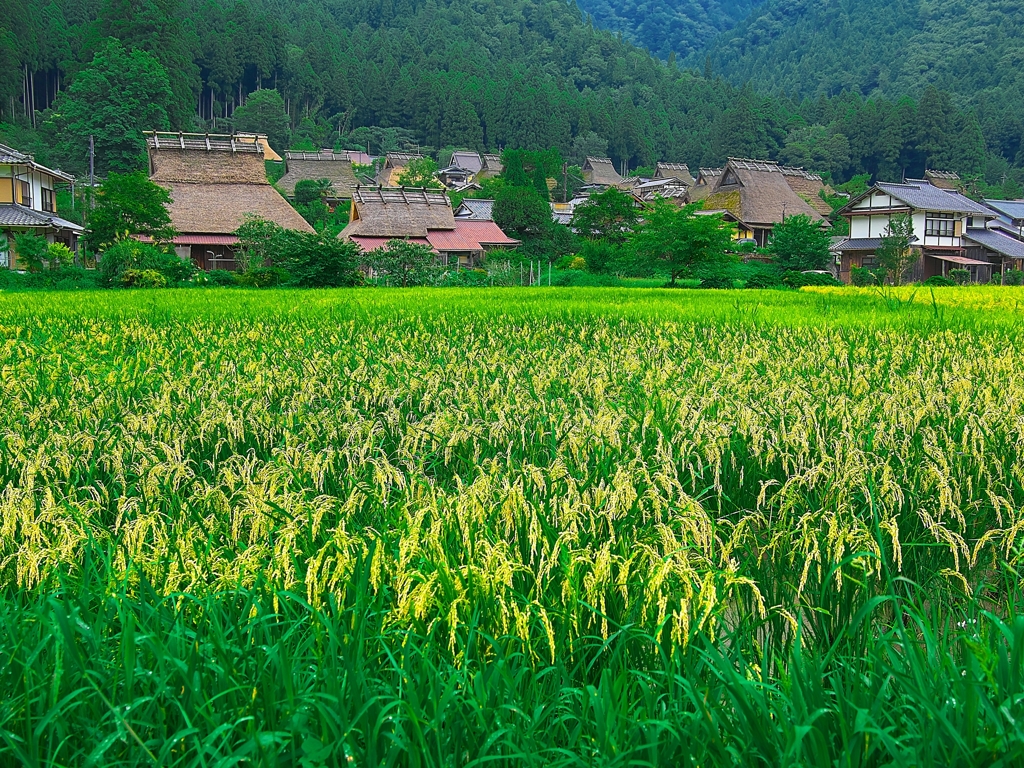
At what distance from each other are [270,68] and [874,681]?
252 feet

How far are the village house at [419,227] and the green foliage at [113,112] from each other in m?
14.4

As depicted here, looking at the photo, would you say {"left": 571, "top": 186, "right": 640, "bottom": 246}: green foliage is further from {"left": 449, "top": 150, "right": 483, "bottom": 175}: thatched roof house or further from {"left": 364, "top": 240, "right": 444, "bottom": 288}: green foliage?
{"left": 449, "top": 150, "right": 483, "bottom": 175}: thatched roof house

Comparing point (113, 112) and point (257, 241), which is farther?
point (113, 112)

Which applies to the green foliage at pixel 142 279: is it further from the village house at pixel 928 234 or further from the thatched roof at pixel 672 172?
the thatched roof at pixel 672 172

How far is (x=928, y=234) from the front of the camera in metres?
35.8

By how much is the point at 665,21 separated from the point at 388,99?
316 feet

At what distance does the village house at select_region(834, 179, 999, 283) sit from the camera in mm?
35312

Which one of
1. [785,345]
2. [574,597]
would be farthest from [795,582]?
[785,345]

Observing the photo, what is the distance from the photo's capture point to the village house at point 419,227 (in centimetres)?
3488

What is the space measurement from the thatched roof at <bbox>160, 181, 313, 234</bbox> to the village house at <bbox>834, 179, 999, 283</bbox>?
2291 cm

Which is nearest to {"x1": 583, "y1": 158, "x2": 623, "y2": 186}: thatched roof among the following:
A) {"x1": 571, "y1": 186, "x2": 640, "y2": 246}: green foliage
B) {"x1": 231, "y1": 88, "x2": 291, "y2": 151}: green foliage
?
{"x1": 231, "y1": 88, "x2": 291, "y2": 151}: green foliage

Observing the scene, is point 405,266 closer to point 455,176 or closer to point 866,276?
point 866,276

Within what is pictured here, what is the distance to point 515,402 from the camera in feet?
12.5

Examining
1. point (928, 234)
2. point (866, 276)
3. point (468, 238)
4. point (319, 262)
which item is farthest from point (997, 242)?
point (319, 262)
